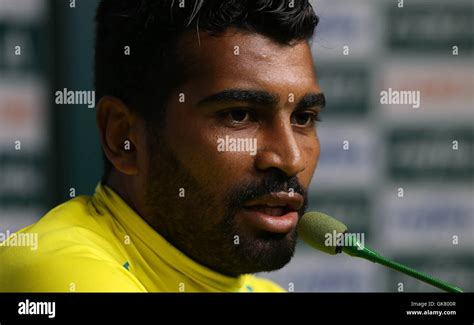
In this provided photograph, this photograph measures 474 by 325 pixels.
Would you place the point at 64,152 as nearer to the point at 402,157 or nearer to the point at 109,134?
the point at 109,134

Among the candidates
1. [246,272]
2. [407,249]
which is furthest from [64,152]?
[407,249]

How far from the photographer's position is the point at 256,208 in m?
2.02

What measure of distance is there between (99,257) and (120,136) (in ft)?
1.18

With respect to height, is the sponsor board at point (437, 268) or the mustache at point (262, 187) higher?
the mustache at point (262, 187)

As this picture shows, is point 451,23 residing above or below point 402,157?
above

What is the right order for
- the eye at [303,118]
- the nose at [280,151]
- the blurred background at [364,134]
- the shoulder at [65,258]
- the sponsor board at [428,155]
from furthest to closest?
the sponsor board at [428,155]
the blurred background at [364,134]
the eye at [303,118]
the nose at [280,151]
the shoulder at [65,258]

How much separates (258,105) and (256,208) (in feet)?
0.79

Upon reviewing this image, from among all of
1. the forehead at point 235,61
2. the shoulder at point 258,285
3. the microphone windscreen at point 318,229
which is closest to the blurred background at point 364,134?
the shoulder at point 258,285

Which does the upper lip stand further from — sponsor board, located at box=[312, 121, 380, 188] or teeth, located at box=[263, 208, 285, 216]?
sponsor board, located at box=[312, 121, 380, 188]

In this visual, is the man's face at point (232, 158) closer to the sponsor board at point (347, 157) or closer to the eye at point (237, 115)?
the eye at point (237, 115)

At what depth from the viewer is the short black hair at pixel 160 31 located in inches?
78.4

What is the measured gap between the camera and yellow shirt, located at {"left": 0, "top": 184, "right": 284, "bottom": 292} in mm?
1776

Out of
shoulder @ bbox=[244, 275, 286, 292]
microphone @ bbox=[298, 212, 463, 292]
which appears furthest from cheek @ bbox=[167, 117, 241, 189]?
shoulder @ bbox=[244, 275, 286, 292]
